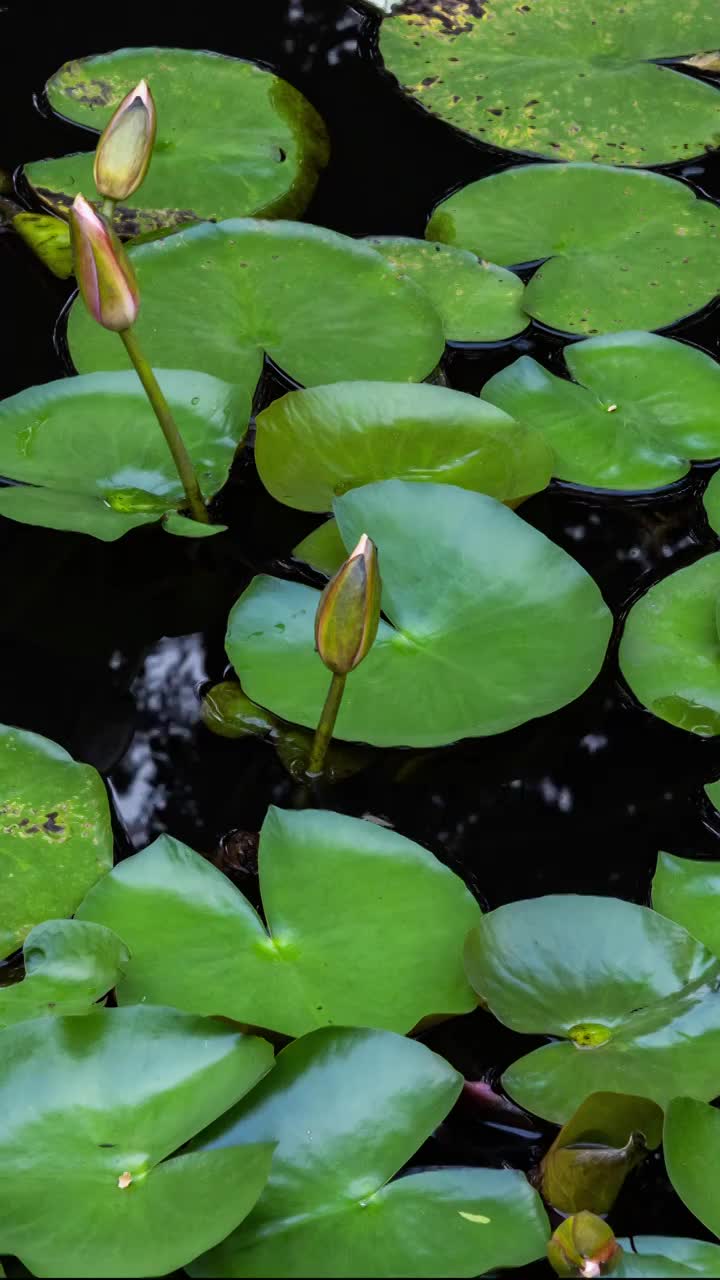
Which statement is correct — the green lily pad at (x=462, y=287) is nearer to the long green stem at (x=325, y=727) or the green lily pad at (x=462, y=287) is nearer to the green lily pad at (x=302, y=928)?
the long green stem at (x=325, y=727)

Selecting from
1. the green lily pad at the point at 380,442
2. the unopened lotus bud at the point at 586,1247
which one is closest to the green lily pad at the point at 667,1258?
the unopened lotus bud at the point at 586,1247

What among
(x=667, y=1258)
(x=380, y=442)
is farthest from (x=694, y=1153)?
(x=380, y=442)

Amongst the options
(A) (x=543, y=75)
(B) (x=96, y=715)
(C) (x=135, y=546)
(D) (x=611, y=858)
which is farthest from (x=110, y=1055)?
(A) (x=543, y=75)

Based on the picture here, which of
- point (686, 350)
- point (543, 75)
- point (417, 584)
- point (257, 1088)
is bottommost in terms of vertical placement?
point (257, 1088)

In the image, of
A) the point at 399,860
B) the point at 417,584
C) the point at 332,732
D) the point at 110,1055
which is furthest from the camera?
the point at 417,584

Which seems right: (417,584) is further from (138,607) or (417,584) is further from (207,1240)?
(207,1240)
